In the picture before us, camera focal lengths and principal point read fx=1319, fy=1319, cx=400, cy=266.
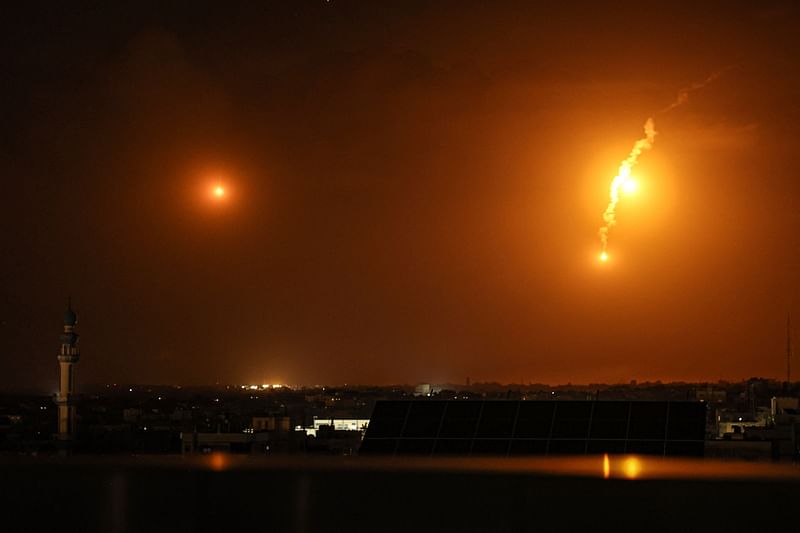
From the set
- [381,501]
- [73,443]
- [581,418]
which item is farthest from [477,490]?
[73,443]

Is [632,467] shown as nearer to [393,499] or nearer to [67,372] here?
[393,499]

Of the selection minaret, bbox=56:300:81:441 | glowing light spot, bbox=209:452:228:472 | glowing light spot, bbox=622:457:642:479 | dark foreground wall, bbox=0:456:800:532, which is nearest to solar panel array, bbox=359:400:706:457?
glowing light spot, bbox=622:457:642:479

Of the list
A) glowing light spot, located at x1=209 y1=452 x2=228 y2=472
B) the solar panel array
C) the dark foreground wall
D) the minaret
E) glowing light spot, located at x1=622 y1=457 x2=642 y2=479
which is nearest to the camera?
the dark foreground wall

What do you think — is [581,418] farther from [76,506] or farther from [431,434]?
[76,506]

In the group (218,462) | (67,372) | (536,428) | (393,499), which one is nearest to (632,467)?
(393,499)

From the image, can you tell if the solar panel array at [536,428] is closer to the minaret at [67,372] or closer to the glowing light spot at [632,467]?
the glowing light spot at [632,467]

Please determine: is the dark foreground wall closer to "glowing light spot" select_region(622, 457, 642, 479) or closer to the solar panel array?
"glowing light spot" select_region(622, 457, 642, 479)
